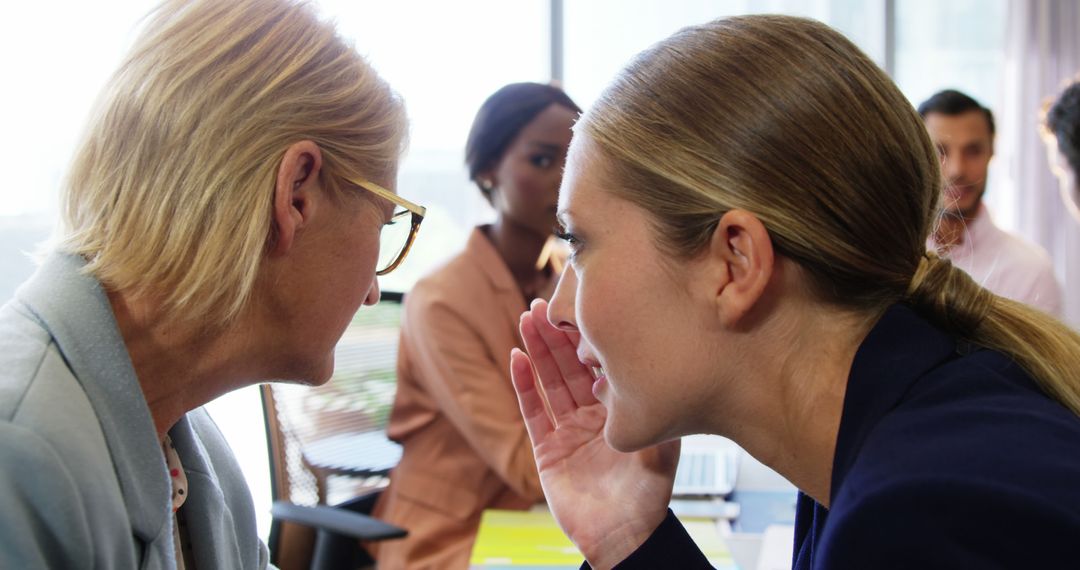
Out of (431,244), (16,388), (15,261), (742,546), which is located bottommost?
(431,244)

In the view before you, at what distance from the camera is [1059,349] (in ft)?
3.09

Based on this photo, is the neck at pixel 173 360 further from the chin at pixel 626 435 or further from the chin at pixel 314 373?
the chin at pixel 626 435

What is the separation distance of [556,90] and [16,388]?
1832 millimetres

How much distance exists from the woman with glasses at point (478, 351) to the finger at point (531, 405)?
71 cm

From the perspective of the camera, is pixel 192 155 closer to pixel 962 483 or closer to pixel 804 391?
pixel 804 391

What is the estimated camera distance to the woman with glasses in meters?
2.10

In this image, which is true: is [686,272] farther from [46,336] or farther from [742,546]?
[742,546]

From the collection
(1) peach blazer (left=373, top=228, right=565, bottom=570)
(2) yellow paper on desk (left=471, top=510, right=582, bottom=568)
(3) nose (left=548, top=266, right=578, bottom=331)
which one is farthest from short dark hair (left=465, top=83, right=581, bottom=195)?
(3) nose (left=548, top=266, right=578, bottom=331)

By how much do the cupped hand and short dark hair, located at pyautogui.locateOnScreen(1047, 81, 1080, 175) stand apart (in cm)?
180

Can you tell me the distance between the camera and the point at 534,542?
1.70 metres

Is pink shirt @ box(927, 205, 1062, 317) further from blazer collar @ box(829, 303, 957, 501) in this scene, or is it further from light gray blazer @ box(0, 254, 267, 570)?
light gray blazer @ box(0, 254, 267, 570)

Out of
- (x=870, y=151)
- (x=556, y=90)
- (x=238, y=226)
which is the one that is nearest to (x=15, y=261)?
(x=556, y=90)

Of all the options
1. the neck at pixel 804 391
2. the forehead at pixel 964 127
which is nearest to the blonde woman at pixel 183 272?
the neck at pixel 804 391

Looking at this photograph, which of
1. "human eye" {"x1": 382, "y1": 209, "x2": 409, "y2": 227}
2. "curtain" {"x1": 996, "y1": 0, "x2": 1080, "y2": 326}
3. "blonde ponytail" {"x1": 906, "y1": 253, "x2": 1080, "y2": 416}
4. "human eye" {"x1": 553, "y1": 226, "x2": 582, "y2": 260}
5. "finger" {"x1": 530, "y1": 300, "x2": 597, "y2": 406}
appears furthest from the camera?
"curtain" {"x1": 996, "y1": 0, "x2": 1080, "y2": 326}
